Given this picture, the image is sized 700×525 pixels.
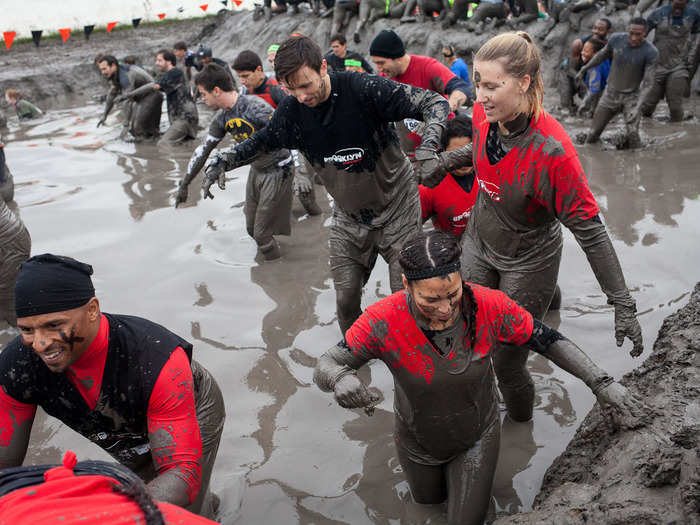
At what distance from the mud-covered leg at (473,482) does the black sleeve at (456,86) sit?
9.92ft

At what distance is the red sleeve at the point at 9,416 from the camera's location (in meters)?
2.30

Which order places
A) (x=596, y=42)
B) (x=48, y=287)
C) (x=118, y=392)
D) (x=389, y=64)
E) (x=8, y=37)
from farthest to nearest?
1. (x=8, y=37)
2. (x=596, y=42)
3. (x=389, y=64)
4. (x=118, y=392)
5. (x=48, y=287)

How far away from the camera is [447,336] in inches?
97.0

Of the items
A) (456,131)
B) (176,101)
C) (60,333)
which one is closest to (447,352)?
(60,333)

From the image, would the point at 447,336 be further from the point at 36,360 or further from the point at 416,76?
the point at 416,76

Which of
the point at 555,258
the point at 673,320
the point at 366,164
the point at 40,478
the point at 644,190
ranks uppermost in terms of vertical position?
the point at 40,478

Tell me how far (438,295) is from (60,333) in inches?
50.6

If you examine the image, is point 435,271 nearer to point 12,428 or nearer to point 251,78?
point 12,428

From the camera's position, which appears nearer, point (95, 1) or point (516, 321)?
point (516, 321)

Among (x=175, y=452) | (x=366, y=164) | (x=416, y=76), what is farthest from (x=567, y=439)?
(x=416, y=76)

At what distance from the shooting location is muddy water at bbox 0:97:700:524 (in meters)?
3.25

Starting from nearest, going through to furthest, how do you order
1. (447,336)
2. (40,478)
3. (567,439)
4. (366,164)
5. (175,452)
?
(40,478) < (175,452) < (447,336) < (567,439) < (366,164)

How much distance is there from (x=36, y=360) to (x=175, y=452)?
61 centimetres

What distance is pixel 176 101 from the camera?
36.5ft
